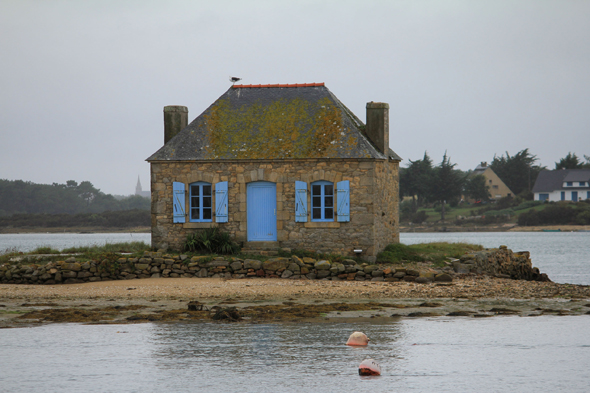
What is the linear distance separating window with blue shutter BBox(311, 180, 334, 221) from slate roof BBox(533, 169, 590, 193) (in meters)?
65.3

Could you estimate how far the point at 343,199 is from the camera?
18.6 m

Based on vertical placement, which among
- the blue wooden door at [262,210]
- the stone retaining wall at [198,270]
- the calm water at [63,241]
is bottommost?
the calm water at [63,241]

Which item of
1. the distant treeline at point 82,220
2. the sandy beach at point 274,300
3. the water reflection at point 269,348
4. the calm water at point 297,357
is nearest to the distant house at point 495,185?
the distant treeline at point 82,220

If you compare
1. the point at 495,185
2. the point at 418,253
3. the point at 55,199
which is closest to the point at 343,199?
the point at 418,253

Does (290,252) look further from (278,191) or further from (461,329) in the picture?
(461,329)

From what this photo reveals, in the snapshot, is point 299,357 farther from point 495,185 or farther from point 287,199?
point 495,185

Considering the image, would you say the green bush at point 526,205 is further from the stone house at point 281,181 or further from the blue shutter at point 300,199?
the blue shutter at point 300,199

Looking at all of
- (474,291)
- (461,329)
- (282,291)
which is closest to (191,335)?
(461,329)

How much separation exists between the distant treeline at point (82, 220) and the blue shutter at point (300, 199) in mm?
55381

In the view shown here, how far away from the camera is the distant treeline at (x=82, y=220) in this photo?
236ft

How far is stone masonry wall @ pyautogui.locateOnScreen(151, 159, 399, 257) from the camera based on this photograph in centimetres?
1864

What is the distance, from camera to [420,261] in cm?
1941

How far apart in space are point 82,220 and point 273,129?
204 feet

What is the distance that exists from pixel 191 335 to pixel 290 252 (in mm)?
8938
